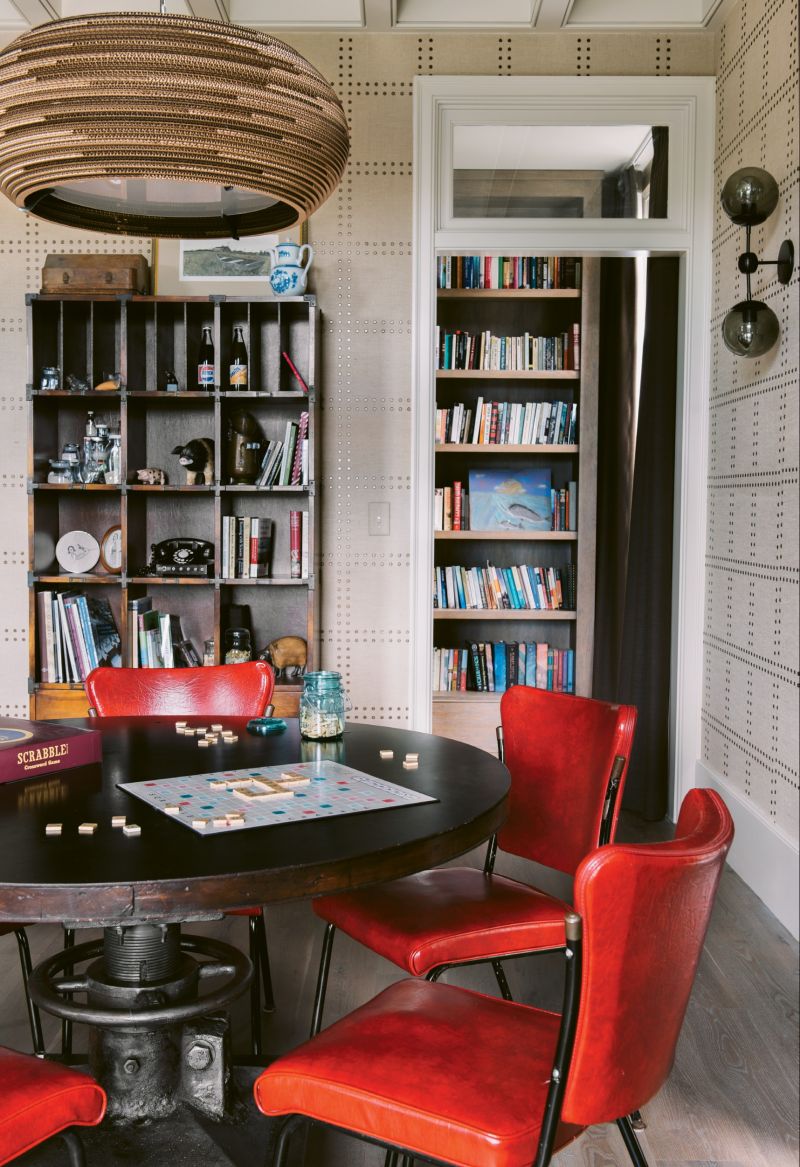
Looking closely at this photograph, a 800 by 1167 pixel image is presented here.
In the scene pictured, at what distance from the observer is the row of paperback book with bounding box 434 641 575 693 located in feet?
17.9

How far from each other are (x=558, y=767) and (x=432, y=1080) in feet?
3.44

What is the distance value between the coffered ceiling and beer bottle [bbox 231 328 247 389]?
50.0 inches

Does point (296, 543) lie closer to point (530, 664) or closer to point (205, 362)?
point (205, 362)

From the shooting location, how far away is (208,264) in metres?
4.34

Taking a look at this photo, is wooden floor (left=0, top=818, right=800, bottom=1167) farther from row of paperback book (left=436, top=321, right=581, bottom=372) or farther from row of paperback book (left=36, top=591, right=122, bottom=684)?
row of paperback book (left=436, top=321, right=581, bottom=372)

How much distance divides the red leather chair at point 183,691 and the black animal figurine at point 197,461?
146 cm

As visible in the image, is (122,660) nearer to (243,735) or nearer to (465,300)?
(243,735)

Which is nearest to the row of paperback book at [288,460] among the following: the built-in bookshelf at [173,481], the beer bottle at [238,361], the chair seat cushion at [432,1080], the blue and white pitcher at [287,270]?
the built-in bookshelf at [173,481]

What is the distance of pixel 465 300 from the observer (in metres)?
5.75

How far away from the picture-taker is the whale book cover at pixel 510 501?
552cm

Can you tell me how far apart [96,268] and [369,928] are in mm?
3067

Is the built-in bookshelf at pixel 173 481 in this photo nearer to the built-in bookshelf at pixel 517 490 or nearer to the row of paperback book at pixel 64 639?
the row of paperback book at pixel 64 639

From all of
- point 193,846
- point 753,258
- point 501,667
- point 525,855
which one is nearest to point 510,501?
point 501,667

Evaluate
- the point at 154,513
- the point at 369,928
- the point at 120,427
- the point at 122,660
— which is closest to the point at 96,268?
the point at 120,427
